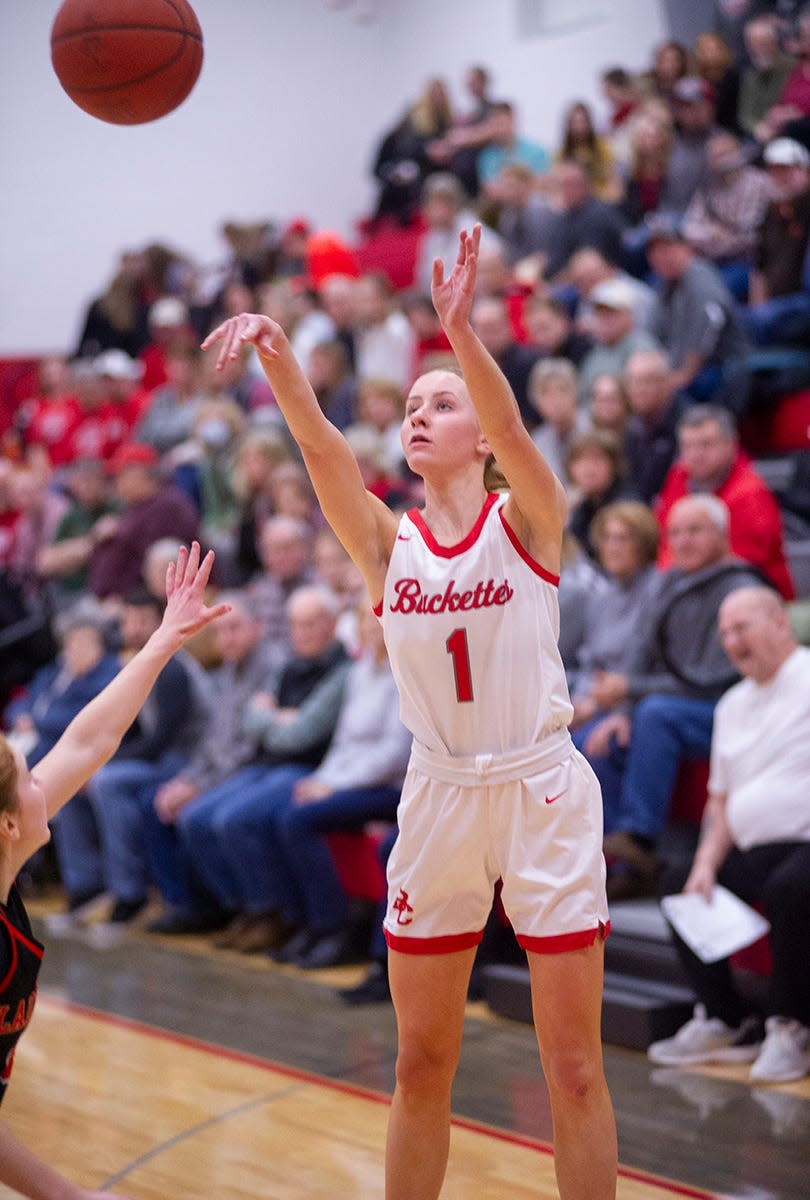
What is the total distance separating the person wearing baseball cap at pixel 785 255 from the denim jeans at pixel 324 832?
3402mm

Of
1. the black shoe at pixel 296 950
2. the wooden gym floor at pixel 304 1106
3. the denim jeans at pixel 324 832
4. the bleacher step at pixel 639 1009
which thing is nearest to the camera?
the wooden gym floor at pixel 304 1106

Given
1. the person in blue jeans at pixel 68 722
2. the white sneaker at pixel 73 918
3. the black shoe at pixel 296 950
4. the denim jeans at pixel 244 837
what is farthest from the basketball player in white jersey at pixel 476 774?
the person in blue jeans at pixel 68 722

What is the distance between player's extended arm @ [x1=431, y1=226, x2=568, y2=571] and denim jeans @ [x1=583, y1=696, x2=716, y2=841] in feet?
8.38

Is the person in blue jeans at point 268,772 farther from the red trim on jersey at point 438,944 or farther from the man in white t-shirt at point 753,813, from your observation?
the red trim on jersey at point 438,944

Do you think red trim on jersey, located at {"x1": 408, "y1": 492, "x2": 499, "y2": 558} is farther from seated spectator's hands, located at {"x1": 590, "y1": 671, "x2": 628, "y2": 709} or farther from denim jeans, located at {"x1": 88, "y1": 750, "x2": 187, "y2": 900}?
denim jeans, located at {"x1": 88, "y1": 750, "x2": 187, "y2": 900}

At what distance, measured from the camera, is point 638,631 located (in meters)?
5.91

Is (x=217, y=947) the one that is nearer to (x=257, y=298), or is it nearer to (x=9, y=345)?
(x=257, y=298)

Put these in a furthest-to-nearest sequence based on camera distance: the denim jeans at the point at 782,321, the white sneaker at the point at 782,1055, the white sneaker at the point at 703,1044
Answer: the denim jeans at the point at 782,321 → the white sneaker at the point at 703,1044 → the white sneaker at the point at 782,1055

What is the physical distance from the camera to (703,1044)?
476 cm

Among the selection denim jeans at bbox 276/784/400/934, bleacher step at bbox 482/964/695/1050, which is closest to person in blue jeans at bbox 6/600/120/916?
denim jeans at bbox 276/784/400/934

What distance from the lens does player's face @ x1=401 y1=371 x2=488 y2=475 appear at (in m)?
3.06

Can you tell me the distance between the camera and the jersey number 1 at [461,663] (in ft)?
9.71

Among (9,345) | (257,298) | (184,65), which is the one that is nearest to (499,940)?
(184,65)

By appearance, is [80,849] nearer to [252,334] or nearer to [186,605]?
[186,605]
